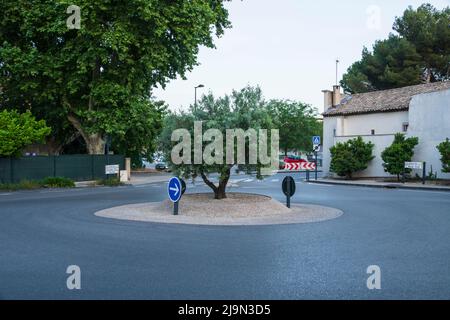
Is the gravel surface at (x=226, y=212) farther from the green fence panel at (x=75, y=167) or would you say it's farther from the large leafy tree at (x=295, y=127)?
the large leafy tree at (x=295, y=127)

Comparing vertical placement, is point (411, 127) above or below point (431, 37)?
below

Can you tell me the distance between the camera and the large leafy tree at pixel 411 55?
5356 centimetres

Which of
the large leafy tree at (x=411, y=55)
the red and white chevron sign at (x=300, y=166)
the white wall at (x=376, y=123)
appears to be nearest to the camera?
the red and white chevron sign at (x=300, y=166)

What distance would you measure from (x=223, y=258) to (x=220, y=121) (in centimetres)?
721

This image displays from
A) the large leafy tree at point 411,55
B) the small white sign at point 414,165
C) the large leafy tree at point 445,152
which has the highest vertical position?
the large leafy tree at point 411,55

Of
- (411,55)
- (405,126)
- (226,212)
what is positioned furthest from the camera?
(411,55)

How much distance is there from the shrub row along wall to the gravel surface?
1409cm

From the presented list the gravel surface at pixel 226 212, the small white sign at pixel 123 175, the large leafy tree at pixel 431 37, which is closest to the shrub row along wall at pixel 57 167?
the small white sign at pixel 123 175

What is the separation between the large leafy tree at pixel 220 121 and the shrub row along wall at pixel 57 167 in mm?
15096

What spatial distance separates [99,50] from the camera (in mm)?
26000

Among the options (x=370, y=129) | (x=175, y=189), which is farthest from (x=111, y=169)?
(x=370, y=129)

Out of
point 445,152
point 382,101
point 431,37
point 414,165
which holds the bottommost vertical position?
point 414,165

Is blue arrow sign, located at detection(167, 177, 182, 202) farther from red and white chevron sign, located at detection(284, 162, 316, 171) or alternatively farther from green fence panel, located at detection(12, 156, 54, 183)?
red and white chevron sign, located at detection(284, 162, 316, 171)

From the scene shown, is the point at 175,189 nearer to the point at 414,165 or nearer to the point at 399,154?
the point at 414,165
